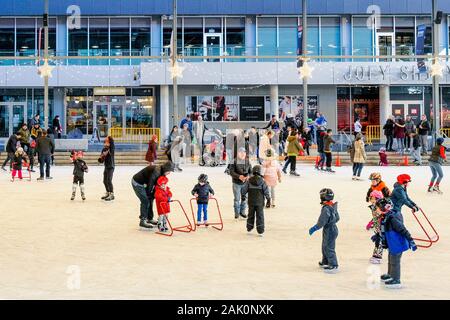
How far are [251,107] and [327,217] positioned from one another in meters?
33.6

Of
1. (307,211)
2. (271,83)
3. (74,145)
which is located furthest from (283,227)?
(271,83)

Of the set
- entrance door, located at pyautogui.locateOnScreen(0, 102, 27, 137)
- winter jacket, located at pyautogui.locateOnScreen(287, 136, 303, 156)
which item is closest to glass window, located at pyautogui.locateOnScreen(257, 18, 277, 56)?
entrance door, located at pyautogui.locateOnScreen(0, 102, 27, 137)

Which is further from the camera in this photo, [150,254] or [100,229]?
[100,229]

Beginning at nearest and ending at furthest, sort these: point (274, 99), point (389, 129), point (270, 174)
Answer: point (270, 174), point (389, 129), point (274, 99)

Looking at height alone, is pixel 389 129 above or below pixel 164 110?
below

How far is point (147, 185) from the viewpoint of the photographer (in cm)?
1314

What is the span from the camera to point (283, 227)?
532 inches

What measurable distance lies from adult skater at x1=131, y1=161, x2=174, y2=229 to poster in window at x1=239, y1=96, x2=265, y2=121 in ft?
96.9

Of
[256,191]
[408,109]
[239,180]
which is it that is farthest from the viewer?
[408,109]

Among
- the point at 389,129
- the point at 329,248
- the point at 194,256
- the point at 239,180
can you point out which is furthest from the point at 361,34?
the point at 329,248

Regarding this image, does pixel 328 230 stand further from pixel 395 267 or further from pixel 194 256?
pixel 194 256

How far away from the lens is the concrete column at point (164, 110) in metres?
42.3
